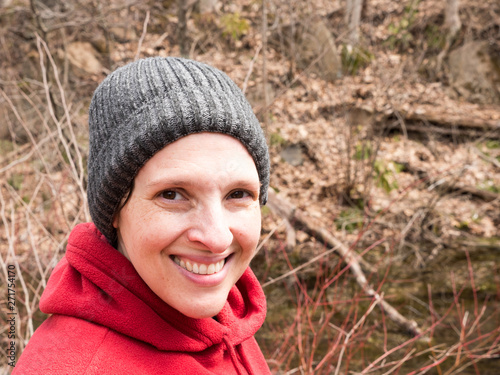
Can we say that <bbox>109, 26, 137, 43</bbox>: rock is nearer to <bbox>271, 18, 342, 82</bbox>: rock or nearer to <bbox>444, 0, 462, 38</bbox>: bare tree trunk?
<bbox>271, 18, 342, 82</bbox>: rock

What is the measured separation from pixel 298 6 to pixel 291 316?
6.46 m

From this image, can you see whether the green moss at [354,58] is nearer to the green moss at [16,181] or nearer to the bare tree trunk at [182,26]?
the bare tree trunk at [182,26]

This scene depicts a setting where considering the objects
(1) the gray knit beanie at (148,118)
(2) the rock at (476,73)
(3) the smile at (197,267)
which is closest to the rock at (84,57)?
(2) the rock at (476,73)

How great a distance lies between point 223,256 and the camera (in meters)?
1.20

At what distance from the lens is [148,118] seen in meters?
1.14

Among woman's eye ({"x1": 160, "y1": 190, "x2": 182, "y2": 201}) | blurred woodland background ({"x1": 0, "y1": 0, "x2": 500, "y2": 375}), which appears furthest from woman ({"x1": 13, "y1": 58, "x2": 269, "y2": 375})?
blurred woodland background ({"x1": 0, "y1": 0, "x2": 500, "y2": 375})

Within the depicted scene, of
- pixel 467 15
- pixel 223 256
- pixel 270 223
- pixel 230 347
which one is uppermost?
pixel 223 256

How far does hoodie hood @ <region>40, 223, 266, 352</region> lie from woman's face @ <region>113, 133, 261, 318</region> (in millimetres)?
50

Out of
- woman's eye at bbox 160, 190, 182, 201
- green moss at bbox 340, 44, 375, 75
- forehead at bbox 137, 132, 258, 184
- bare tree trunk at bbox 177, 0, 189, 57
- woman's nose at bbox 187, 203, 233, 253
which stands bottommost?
green moss at bbox 340, 44, 375, 75

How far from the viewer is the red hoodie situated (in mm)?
1082

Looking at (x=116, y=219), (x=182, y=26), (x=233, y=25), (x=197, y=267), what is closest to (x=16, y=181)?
(x=182, y=26)

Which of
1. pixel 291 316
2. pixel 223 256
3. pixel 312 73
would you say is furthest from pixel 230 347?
pixel 312 73

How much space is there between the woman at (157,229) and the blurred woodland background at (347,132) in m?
3.39

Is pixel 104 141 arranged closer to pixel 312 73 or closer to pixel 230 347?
pixel 230 347
